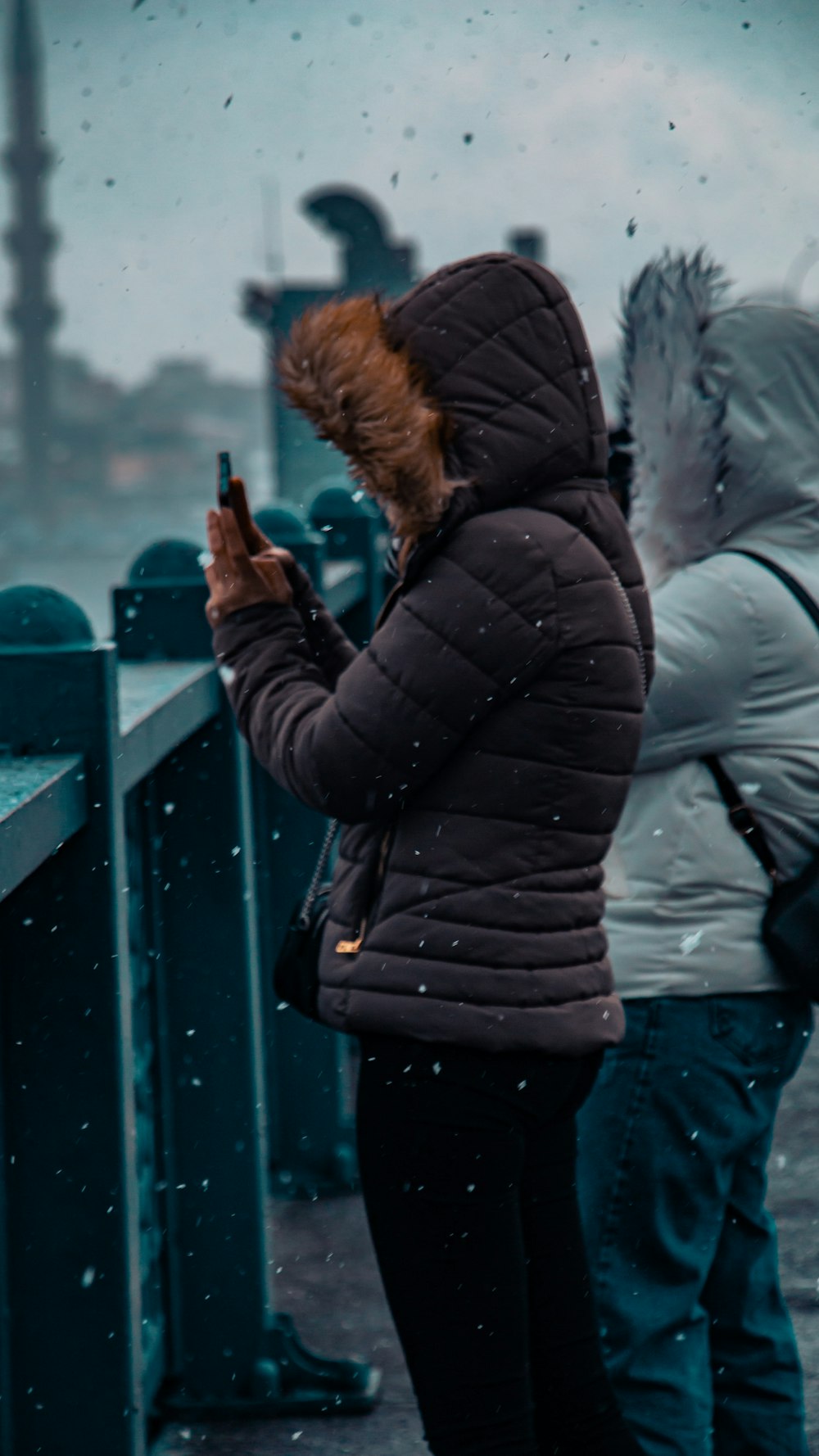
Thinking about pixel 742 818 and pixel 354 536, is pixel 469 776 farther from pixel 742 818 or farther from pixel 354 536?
pixel 354 536

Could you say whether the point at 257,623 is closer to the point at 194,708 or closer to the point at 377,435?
the point at 377,435

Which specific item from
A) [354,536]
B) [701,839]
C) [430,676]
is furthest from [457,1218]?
[354,536]

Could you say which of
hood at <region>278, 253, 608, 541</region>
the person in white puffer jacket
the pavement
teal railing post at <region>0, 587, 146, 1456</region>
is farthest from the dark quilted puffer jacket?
the pavement

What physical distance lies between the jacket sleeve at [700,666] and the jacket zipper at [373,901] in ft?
1.59

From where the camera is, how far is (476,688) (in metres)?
1.66

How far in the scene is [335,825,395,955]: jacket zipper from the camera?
5.73 feet

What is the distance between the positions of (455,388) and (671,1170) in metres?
1.09

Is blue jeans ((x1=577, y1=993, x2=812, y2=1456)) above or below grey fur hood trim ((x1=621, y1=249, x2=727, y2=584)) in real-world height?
below

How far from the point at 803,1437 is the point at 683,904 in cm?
82

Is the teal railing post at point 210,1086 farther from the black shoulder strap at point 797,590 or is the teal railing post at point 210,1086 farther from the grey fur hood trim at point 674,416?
the black shoulder strap at point 797,590

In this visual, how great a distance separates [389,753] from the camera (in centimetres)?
169

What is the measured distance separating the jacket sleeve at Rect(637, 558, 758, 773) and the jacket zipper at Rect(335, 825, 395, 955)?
49 cm

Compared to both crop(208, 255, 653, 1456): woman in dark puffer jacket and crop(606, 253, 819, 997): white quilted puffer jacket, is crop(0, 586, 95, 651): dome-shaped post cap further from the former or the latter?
crop(606, 253, 819, 997): white quilted puffer jacket

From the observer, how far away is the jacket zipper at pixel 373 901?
1.75 metres
